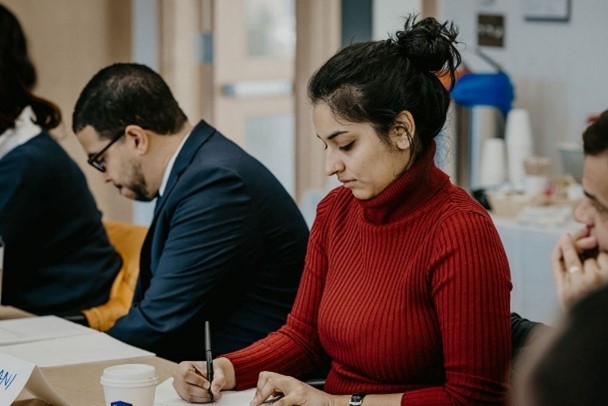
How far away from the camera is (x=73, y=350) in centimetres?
241

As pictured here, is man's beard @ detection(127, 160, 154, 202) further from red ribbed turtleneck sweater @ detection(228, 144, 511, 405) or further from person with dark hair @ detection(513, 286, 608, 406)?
person with dark hair @ detection(513, 286, 608, 406)

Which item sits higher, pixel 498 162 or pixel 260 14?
pixel 260 14

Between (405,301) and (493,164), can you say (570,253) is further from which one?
(493,164)

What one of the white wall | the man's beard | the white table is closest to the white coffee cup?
the man's beard

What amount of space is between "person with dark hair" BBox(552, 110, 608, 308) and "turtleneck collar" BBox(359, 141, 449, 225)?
0.27 metres

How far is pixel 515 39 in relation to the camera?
5082 mm

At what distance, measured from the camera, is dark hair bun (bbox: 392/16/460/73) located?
2.07m

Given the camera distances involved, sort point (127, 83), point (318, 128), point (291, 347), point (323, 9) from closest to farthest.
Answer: point (318, 128) → point (291, 347) → point (127, 83) → point (323, 9)

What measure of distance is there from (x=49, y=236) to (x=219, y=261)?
91cm

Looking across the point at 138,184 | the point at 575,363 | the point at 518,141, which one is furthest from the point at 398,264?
the point at 518,141

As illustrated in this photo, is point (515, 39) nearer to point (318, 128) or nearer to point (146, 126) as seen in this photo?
point (146, 126)

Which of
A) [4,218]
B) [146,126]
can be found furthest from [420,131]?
[4,218]

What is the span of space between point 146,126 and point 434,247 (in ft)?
3.57

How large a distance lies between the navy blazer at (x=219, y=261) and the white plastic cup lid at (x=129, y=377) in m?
0.70
